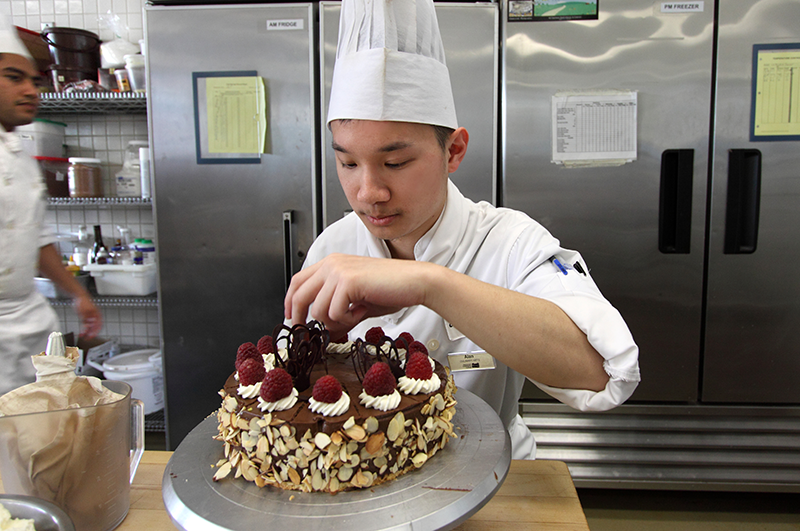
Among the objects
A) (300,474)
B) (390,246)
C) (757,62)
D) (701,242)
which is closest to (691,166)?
(701,242)

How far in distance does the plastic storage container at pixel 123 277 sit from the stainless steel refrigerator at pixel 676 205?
197 centimetres

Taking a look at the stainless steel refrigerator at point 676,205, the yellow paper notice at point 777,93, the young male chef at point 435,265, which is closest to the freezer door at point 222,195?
the stainless steel refrigerator at point 676,205

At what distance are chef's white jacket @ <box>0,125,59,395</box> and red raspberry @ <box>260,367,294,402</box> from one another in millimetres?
1380

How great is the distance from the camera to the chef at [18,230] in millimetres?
1647

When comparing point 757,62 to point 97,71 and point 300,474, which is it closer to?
point 300,474

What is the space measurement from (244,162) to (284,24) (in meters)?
0.66

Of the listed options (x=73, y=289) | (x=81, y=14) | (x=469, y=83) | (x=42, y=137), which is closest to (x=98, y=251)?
(x=42, y=137)

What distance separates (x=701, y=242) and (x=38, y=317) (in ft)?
8.91

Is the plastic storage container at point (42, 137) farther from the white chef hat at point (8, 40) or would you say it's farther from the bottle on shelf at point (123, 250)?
the white chef hat at point (8, 40)

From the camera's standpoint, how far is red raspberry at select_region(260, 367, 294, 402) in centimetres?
78

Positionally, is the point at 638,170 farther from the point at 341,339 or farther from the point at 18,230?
the point at 18,230

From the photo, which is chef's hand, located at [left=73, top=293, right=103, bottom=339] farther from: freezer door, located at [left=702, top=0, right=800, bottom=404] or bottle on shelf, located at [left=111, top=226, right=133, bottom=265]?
freezer door, located at [left=702, top=0, right=800, bottom=404]

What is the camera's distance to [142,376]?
2.64 m

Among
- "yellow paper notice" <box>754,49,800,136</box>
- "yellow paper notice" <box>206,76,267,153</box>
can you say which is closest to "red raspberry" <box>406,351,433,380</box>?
"yellow paper notice" <box>206,76,267,153</box>
